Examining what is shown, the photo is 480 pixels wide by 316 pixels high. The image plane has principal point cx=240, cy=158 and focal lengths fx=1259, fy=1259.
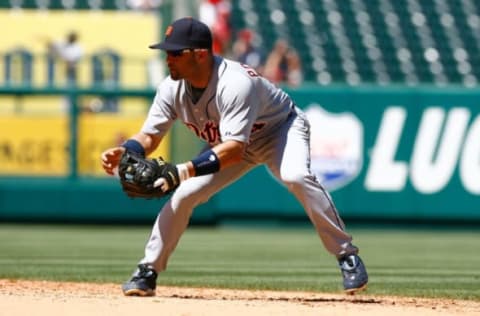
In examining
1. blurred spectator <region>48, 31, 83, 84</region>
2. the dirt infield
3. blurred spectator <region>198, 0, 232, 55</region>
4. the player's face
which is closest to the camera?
the dirt infield

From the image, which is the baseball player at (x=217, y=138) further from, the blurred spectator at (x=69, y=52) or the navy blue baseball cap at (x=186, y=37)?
the blurred spectator at (x=69, y=52)

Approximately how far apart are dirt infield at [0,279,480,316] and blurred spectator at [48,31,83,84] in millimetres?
8049

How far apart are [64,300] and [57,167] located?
28.2 ft

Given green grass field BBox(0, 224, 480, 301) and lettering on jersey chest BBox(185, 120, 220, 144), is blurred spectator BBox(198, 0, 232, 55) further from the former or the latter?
lettering on jersey chest BBox(185, 120, 220, 144)

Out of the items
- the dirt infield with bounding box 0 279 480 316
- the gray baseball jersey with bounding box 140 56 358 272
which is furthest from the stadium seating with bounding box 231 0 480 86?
the gray baseball jersey with bounding box 140 56 358 272

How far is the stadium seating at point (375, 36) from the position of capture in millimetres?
18391

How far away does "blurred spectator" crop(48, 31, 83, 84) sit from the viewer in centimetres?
1574

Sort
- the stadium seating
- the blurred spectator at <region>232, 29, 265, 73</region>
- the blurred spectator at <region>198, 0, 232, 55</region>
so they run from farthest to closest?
1. the stadium seating
2. the blurred spectator at <region>198, 0, 232, 55</region>
3. the blurred spectator at <region>232, 29, 265, 73</region>

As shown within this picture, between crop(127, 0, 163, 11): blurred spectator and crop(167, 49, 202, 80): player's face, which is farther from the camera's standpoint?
crop(127, 0, 163, 11): blurred spectator

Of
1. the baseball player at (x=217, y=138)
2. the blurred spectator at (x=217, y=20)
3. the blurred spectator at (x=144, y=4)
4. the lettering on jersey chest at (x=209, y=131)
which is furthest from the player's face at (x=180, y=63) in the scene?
the blurred spectator at (x=144, y=4)

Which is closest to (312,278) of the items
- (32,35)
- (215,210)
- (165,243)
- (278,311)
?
(165,243)

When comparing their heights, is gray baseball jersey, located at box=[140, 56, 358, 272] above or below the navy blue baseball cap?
below

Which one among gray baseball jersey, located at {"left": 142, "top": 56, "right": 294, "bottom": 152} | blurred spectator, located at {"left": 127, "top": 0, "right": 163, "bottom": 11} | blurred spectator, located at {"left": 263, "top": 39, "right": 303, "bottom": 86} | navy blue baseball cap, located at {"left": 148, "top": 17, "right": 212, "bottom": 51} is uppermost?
navy blue baseball cap, located at {"left": 148, "top": 17, "right": 212, "bottom": 51}

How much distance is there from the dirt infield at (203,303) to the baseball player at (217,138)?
0.29m
